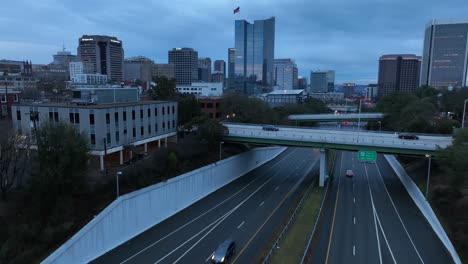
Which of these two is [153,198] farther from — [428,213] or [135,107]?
[428,213]

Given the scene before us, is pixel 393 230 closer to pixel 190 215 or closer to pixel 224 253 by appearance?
pixel 224 253

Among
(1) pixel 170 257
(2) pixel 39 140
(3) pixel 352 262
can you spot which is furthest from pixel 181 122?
(3) pixel 352 262

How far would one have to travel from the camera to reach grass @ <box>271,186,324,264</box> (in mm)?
27064

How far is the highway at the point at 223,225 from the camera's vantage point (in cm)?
2894

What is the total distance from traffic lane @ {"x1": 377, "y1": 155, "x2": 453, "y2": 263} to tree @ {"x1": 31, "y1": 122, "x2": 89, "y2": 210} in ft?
113

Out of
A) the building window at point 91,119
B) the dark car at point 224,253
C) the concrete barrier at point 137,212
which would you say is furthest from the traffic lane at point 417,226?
the building window at point 91,119

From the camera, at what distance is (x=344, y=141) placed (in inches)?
2010

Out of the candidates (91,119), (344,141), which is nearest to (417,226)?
(344,141)

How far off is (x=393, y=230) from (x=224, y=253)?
20004 millimetres

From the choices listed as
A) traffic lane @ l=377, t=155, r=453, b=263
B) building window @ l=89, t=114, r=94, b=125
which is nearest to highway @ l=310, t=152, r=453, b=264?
traffic lane @ l=377, t=155, r=453, b=263

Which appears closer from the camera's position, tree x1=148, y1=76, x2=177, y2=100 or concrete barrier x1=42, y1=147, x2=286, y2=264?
concrete barrier x1=42, y1=147, x2=286, y2=264

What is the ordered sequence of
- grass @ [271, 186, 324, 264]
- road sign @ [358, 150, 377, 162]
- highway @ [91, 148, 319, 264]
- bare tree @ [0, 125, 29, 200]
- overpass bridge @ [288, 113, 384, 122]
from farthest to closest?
overpass bridge @ [288, 113, 384, 122]
road sign @ [358, 150, 377, 162]
bare tree @ [0, 125, 29, 200]
highway @ [91, 148, 319, 264]
grass @ [271, 186, 324, 264]

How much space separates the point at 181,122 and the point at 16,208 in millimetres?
37426

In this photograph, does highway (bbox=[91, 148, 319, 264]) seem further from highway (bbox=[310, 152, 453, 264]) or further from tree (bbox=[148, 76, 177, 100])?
tree (bbox=[148, 76, 177, 100])
